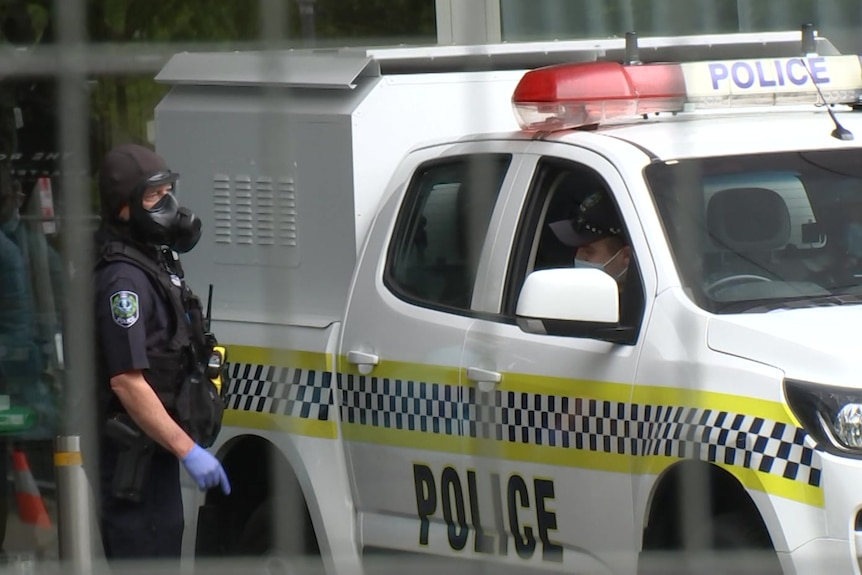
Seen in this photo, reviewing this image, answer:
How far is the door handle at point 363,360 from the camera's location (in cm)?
407

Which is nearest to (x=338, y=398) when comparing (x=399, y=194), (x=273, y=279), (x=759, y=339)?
(x=399, y=194)

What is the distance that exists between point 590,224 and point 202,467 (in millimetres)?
1004

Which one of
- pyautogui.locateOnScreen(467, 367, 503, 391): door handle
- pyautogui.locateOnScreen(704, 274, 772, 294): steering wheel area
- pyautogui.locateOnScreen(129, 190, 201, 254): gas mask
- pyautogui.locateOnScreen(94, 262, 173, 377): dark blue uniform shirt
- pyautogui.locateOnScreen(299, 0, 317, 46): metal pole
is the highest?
pyautogui.locateOnScreen(299, 0, 317, 46): metal pole

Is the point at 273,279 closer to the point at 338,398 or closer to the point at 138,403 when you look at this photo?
the point at 138,403

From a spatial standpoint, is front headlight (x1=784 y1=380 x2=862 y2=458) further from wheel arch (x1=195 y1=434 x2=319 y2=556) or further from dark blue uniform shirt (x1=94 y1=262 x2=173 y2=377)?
dark blue uniform shirt (x1=94 y1=262 x2=173 y2=377)

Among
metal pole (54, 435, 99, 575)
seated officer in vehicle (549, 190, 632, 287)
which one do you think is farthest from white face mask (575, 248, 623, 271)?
metal pole (54, 435, 99, 575)

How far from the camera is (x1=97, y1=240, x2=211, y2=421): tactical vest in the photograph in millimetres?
3613

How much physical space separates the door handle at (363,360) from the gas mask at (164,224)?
616 millimetres

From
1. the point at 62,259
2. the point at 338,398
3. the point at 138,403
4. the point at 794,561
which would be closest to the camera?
the point at 62,259

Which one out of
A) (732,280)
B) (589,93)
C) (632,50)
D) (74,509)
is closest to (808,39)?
(632,50)

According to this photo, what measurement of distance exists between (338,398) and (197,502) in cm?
57

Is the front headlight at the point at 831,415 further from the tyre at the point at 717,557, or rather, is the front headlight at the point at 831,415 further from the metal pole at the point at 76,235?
the metal pole at the point at 76,235

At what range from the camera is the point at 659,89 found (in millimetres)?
3680

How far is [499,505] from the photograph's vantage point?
323 centimetres
